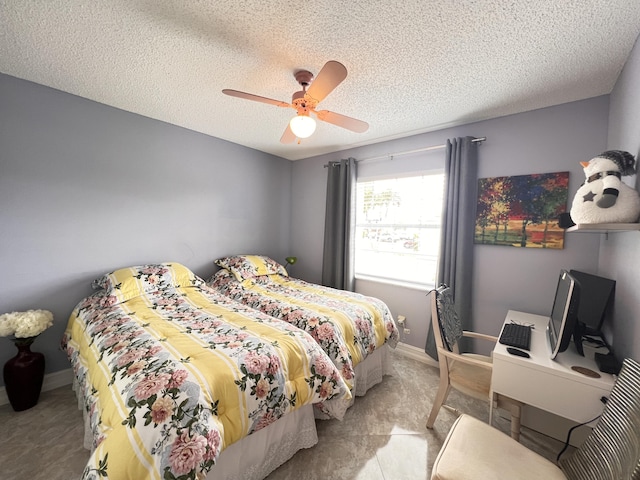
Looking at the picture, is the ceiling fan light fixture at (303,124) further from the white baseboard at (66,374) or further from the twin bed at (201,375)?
the white baseboard at (66,374)

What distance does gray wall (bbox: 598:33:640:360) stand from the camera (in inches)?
49.1

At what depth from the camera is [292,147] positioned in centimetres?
347

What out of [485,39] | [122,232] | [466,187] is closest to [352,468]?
[466,187]

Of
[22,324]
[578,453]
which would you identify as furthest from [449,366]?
[22,324]

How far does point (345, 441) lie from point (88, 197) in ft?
9.62

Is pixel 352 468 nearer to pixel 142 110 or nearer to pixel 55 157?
pixel 55 157

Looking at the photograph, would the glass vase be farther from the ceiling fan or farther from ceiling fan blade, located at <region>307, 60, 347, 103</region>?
ceiling fan blade, located at <region>307, 60, 347, 103</region>

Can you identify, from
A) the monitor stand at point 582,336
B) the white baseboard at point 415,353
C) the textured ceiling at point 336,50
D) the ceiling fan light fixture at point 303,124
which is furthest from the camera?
the white baseboard at point 415,353

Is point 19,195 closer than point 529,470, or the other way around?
point 529,470

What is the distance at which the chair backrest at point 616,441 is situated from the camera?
862 millimetres

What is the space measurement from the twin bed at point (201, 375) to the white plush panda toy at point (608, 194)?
5.10 feet

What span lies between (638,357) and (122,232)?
3726 millimetres

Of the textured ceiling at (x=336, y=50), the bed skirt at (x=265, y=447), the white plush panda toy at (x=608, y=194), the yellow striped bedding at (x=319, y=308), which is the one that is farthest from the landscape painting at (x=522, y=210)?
the bed skirt at (x=265, y=447)

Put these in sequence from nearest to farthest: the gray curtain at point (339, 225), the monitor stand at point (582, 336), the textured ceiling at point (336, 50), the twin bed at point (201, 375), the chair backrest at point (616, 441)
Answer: the chair backrest at point (616, 441)
the twin bed at point (201, 375)
the textured ceiling at point (336, 50)
the monitor stand at point (582, 336)
the gray curtain at point (339, 225)
